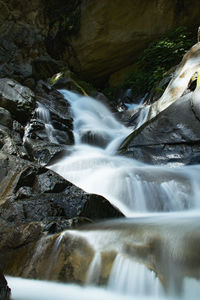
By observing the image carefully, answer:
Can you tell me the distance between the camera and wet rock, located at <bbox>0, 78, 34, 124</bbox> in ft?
25.6

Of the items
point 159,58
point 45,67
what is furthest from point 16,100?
point 159,58

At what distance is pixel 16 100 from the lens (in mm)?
7996

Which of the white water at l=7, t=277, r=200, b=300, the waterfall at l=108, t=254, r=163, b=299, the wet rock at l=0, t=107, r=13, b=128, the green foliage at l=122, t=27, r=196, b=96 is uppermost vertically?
the waterfall at l=108, t=254, r=163, b=299

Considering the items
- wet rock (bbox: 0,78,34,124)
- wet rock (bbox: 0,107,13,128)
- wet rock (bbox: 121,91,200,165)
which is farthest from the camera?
wet rock (bbox: 0,78,34,124)

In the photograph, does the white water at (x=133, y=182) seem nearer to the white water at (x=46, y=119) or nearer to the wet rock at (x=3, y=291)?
the white water at (x=46, y=119)

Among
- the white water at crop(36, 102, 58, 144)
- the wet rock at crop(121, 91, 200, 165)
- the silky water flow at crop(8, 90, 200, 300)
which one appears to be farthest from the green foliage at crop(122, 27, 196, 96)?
the silky water flow at crop(8, 90, 200, 300)

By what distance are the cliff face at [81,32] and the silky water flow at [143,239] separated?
29.0 ft

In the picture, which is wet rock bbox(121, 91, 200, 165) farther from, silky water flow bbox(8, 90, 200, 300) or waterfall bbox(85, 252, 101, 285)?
waterfall bbox(85, 252, 101, 285)

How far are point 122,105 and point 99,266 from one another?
1038cm

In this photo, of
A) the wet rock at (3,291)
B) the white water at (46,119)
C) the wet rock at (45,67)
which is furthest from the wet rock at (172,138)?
the wet rock at (45,67)

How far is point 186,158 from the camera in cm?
534

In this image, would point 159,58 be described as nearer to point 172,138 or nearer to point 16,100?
point 16,100

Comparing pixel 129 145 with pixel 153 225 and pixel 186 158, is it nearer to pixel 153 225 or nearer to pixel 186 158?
pixel 186 158

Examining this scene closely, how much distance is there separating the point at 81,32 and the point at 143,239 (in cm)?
1265
